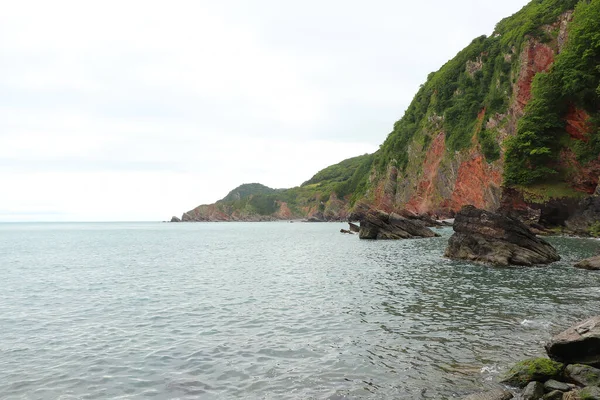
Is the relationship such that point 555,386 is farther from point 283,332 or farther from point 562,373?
point 283,332

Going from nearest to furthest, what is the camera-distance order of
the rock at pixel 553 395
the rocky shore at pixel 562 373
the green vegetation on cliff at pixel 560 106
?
the rock at pixel 553 395 → the rocky shore at pixel 562 373 → the green vegetation on cliff at pixel 560 106

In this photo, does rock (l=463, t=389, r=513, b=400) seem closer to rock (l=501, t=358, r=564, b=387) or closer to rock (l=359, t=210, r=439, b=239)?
rock (l=501, t=358, r=564, b=387)

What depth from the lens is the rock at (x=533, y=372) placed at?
35.0 feet

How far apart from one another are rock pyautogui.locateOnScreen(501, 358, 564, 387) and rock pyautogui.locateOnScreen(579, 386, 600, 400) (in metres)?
1.38

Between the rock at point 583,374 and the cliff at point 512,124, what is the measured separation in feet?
182

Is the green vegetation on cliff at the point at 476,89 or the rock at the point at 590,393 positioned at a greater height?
the green vegetation on cliff at the point at 476,89

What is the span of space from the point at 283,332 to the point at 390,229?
200 ft

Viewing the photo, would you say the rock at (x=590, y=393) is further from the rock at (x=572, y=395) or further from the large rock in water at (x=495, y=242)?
the large rock in water at (x=495, y=242)

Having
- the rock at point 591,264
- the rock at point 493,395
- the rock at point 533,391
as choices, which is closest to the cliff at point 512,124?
the rock at point 591,264

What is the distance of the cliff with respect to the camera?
5769cm

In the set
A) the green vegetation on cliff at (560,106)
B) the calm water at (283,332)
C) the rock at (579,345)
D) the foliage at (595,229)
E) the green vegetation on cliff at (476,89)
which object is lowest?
the calm water at (283,332)

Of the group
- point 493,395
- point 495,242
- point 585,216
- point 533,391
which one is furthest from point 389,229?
point 493,395

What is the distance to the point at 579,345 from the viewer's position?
1135 cm

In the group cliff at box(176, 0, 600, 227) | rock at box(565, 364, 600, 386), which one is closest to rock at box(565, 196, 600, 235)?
cliff at box(176, 0, 600, 227)
